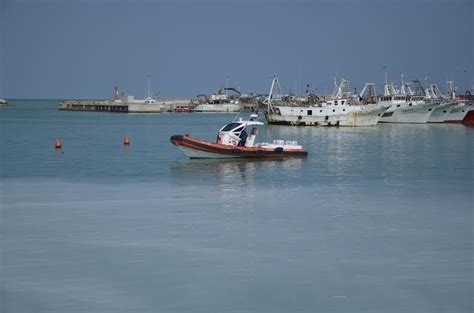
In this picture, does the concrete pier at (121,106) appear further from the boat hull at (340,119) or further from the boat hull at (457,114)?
the boat hull at (457,114)

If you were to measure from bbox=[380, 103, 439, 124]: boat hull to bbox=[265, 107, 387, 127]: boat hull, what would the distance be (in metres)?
8.59

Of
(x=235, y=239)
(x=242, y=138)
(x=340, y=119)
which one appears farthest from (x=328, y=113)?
(x=235, y=239)

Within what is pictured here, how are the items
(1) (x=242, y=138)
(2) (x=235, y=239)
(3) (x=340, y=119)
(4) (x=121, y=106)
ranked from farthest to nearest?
(4) (x=121, y=106) < (3) (x=340, y=119) < (1) (x=242, y=138) < (2) (x=235, y=239)

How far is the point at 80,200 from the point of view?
67.3 ft

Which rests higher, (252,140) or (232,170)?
(252,140)

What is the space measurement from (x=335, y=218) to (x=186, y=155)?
55.1ft

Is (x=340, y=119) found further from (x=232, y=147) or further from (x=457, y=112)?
(x=232, y=147)

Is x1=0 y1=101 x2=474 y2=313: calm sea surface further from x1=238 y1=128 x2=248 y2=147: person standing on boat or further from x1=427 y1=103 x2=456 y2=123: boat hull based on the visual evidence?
x1=427 y1=103 x2=456 y2=123: boat hull

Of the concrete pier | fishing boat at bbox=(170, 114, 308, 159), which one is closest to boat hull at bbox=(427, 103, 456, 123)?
fishing boat at bbox=(170, 114, 308, 159)

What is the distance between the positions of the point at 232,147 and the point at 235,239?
1735cm

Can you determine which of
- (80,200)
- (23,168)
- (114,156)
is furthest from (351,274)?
(114,156)

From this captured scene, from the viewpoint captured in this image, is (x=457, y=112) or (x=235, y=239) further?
(x=457, y=112)

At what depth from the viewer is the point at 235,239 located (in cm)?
1509

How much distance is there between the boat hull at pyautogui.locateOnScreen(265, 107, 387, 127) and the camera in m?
68.9
